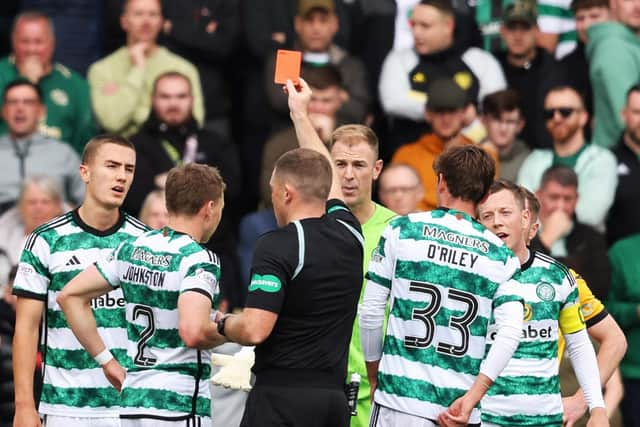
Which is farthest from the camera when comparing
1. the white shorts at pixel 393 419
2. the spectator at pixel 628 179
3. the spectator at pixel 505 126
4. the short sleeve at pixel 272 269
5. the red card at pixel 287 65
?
the spectator at pixel 505 126

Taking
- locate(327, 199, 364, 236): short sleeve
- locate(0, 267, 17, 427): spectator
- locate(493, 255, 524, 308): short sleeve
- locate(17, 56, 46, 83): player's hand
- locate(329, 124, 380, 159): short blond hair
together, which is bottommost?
locate(0, 267, 17, 427): spectator

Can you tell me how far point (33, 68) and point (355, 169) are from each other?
5652 millimetres

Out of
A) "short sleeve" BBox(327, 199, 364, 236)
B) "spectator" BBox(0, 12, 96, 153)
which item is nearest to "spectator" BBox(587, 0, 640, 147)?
"spectator" BBox(0, 12, 96, 153)

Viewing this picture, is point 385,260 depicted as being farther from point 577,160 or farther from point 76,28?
point 76,28

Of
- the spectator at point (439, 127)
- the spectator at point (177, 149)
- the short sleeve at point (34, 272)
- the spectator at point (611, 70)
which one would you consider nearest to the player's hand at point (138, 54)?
the spectator at point (177, 149)

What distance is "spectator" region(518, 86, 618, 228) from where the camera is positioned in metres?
12.8

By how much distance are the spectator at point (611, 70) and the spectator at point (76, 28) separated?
15.8 ft

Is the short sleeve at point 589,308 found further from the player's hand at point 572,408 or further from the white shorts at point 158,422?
the white shorts at point 158,422

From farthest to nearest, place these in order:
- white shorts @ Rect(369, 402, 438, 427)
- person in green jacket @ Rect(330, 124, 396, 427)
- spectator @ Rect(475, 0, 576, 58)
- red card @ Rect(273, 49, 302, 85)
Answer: spectator @ Rect(475, 0, 576, 58) → person in green jacket @ Rect(330, 124, 396, 427) → red card @ Rect(273, 49, 302, 85) → white shorts @ Rect(369, 402, 438, 427)

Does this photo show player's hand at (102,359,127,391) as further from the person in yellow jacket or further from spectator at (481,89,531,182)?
spectator at (481,89,531,182)

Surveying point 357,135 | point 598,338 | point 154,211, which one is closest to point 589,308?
point 598,338

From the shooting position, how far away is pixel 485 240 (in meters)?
7.18

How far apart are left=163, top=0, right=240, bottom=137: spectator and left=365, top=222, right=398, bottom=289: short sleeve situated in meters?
6.83

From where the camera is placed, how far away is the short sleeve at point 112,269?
739cm
